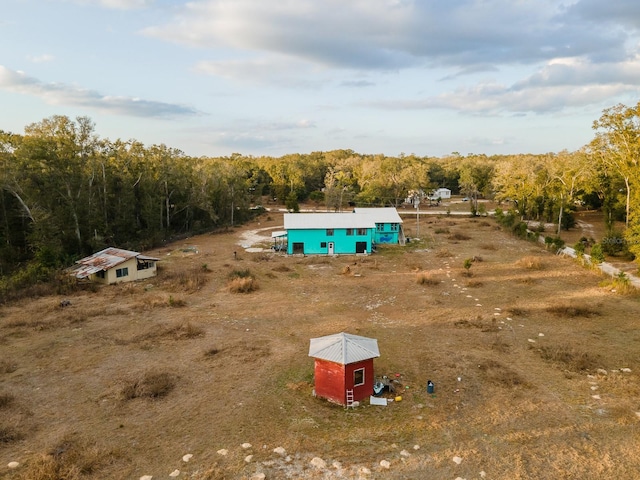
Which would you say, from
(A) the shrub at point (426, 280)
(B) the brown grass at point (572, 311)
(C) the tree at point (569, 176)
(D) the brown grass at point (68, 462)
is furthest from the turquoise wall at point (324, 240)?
(D) the brown grass at point (68, 462)

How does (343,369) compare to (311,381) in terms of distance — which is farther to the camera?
(311,381)

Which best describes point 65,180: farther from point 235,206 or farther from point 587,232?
point 587,232

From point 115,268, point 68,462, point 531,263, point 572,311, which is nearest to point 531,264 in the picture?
point 531,263

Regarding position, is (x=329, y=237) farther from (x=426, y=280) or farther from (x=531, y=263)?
(x=531, y=263)

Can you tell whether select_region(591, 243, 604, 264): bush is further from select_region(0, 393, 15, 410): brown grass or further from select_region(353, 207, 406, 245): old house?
select_region(0, 393, 15, 410): brown grass

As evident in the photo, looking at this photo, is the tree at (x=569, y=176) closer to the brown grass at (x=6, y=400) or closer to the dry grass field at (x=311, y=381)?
the dry grass field at (x=311, y=381)

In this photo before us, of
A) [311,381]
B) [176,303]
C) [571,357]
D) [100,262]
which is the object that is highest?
[100,262]

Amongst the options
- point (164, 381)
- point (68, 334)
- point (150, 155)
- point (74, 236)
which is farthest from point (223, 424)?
point (150, 155)
